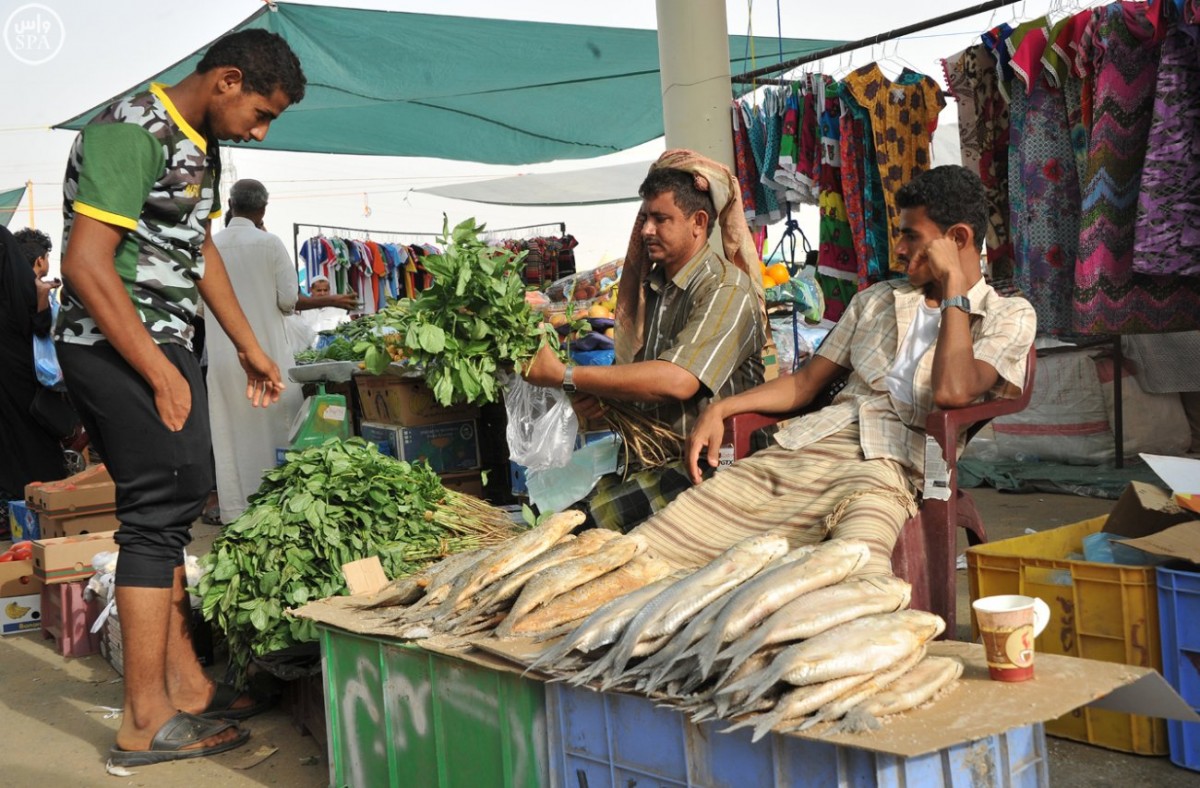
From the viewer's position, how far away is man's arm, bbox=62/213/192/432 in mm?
3137

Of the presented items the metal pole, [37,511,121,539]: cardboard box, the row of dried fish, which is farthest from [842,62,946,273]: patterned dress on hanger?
[37,511,121,539]: cardboard box

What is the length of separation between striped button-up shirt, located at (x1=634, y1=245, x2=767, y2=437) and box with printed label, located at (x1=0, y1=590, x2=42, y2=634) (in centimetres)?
358

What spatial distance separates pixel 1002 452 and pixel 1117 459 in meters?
0.88

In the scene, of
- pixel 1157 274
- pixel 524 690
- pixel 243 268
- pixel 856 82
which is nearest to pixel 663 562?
pixel 524 690

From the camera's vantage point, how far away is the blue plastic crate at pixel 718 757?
1.82 metres

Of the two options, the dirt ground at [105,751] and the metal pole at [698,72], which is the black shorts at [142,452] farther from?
the metal pole at [698,72]

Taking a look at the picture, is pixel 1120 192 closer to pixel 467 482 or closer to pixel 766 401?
pixel 766 401

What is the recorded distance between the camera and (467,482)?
250 inches

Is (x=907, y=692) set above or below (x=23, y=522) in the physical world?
above

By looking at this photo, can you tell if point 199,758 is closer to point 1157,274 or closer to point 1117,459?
point 1157,274

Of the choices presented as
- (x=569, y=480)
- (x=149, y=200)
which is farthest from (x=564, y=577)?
(x=569, y=480)

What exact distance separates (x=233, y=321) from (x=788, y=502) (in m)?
1.97

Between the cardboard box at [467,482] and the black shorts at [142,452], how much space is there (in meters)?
2.78

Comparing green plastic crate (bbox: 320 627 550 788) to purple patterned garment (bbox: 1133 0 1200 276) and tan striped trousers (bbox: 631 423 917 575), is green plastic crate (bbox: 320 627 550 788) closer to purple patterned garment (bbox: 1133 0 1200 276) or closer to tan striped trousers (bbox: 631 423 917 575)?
tan striped trousers (bbox: 631 423 917 575)
